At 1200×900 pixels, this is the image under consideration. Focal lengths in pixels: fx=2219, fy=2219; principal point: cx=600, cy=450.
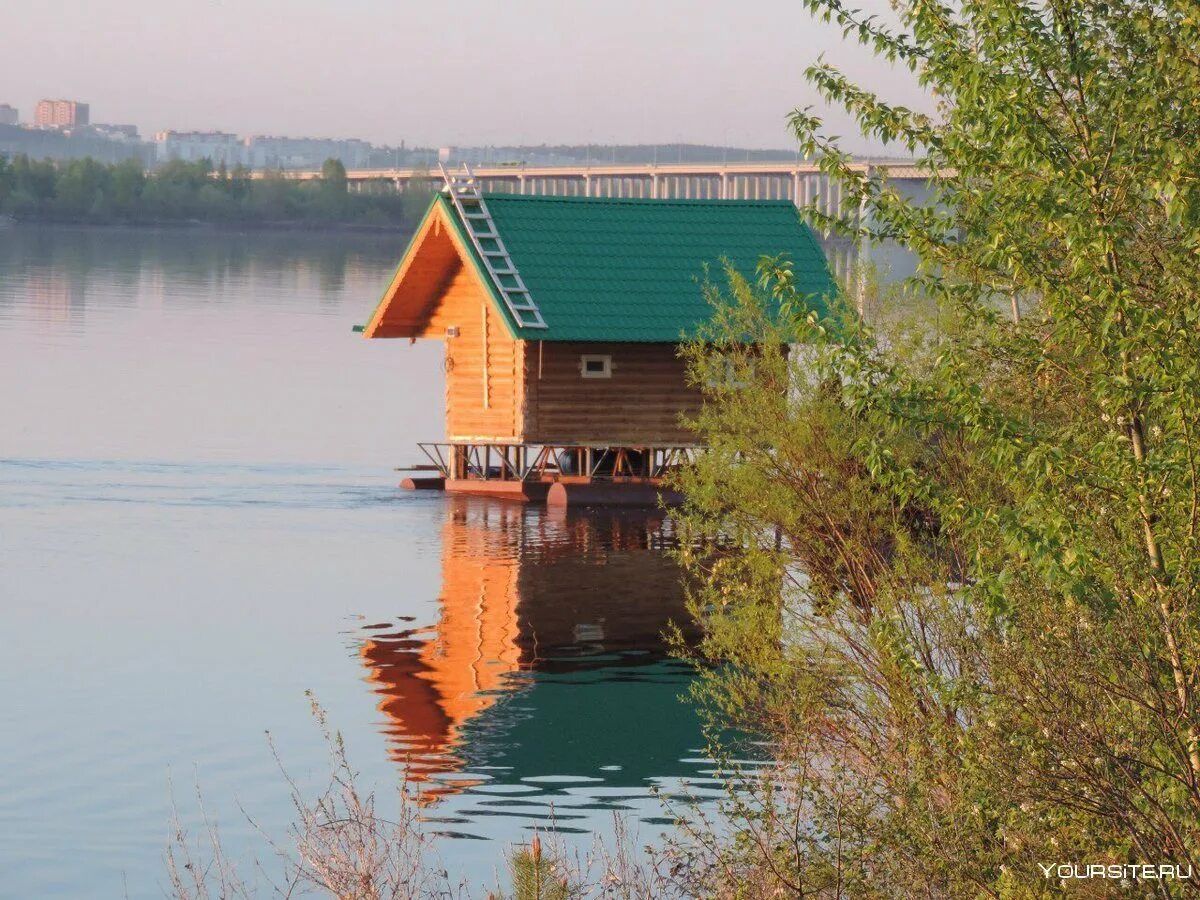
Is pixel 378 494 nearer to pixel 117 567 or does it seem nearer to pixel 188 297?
pixel 117 567

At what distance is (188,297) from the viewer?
109 metres

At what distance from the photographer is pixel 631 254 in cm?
3909

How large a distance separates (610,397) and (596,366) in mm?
585

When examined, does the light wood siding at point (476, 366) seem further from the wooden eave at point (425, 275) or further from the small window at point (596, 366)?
the small window at point (596, 366)

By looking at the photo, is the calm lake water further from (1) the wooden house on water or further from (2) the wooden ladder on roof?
(2) the wooden ladder on roof

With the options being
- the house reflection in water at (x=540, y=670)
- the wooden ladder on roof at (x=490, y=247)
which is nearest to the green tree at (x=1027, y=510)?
the house reflection in water at (x=540, y=670)

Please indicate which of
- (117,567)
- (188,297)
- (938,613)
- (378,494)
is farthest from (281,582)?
(188,297)

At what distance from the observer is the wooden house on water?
37594 millimetres

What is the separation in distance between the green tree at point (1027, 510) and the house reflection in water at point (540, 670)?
2.60m

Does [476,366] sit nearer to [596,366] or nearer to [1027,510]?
[596,366]

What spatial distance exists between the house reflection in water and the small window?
4693 millimetres

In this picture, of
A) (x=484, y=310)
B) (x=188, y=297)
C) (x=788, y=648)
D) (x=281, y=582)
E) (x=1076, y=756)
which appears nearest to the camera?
(x=1076, y=756)

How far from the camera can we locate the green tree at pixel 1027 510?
11.6 meters

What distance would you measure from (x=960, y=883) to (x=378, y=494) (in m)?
28.5
